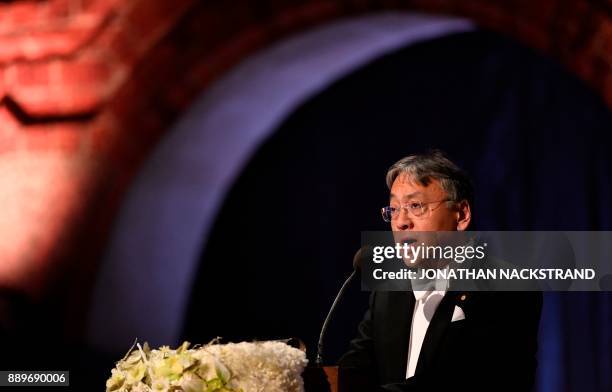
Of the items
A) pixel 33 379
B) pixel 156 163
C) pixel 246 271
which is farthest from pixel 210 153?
pixel 33 379

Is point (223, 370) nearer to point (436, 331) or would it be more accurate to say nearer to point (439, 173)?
point (436, 331)

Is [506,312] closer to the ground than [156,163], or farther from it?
closer to the ground

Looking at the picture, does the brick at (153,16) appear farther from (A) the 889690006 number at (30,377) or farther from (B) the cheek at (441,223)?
(B) the cheek at (441,223)

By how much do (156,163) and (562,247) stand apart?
2219mm

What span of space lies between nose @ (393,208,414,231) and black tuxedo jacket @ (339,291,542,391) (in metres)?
0.16

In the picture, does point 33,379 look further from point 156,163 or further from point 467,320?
point 467,320

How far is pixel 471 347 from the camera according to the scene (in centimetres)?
171

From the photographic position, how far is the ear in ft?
6.19

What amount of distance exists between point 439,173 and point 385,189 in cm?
208

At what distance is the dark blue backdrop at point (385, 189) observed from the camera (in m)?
3.40

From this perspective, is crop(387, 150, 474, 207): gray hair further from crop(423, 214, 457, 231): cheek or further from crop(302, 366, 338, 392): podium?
crop(302, 366, 338, 392): podium

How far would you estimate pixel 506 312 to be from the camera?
175 centimetres

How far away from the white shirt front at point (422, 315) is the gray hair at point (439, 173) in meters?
0.19

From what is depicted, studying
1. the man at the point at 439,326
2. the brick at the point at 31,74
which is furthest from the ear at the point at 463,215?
the brick at the point at 31,74
